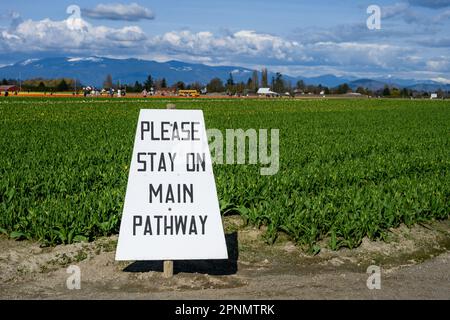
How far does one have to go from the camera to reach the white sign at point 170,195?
6.68 metres

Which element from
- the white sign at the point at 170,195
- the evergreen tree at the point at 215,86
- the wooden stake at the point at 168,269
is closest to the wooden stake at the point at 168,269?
the wooden stake at the point at 168,269

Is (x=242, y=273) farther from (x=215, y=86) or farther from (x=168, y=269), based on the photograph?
(x=215, y=86)

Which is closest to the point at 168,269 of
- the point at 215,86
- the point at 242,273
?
the point at 242,273

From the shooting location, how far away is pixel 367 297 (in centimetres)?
666

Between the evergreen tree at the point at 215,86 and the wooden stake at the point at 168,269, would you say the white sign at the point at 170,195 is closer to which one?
the wooden stake at the point at 168,269

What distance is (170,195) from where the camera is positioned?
6785mm

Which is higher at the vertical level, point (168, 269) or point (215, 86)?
point (215, 86)

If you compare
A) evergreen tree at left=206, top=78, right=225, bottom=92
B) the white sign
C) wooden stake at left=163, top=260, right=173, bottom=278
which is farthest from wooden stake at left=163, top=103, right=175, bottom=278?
evergreen tree at left=206, top=78, right=225, bottom=92

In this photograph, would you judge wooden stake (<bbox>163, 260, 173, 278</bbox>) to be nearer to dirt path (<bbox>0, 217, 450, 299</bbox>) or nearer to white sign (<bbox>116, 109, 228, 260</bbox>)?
dirt path (<bbox>0, 217, 450, 299</bbox>)

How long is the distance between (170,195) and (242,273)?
1.57 meters

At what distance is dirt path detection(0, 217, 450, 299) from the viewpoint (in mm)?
6773

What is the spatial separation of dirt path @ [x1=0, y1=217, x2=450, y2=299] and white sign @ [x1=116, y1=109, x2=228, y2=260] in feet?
1.76

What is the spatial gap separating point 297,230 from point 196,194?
2.71m

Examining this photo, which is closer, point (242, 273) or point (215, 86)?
point (242, 273)
